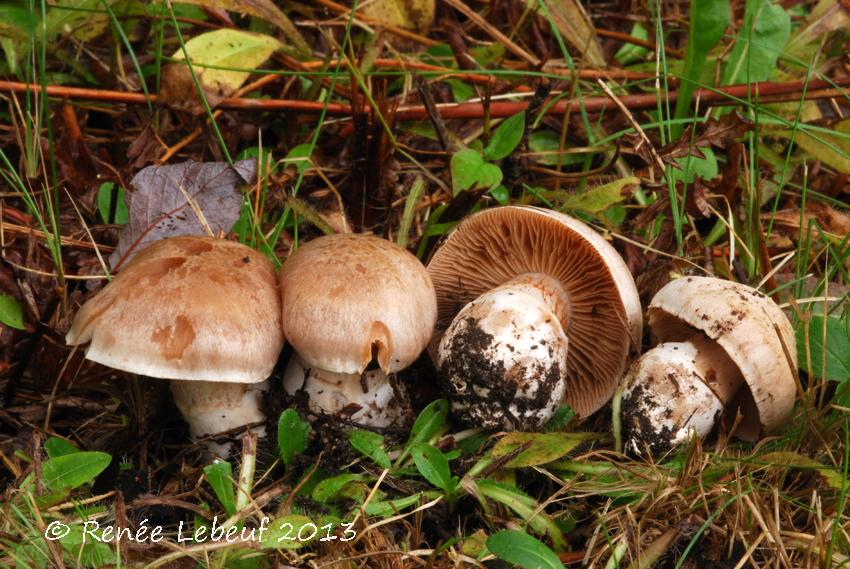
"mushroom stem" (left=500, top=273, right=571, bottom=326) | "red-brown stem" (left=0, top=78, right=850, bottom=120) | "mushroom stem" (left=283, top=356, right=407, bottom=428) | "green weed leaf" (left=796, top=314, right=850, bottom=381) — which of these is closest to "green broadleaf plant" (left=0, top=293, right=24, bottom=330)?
"mushroom stem" (left=283, top=356, right=407, bottom=428)

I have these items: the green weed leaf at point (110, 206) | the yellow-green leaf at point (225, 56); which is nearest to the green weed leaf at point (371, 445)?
the green weed leaf at point (110, 206)

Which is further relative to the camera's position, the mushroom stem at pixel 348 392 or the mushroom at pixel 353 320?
the mushroom stem at pixel 348 392

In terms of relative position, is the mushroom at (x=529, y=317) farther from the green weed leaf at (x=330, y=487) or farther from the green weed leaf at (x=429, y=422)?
the green weed leaf at (x=330, y=487)

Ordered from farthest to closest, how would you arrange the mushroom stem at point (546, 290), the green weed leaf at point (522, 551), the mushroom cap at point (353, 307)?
the mushroom stem at point (546, 290), the mushroom cap at point (353, 307), the green weed leaf at point (522, 551)

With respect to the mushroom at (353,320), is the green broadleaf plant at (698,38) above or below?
above

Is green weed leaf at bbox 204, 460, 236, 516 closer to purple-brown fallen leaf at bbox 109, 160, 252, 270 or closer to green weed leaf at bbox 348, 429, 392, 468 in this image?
green weed leaf at bbox 348, 429, 392, 468

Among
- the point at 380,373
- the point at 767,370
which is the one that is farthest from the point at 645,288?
the point at 380,373

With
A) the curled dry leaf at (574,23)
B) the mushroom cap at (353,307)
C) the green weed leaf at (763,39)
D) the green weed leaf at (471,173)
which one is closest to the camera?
the mushroom cap at (353,307)

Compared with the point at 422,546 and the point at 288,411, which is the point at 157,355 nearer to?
the point at 288,411
